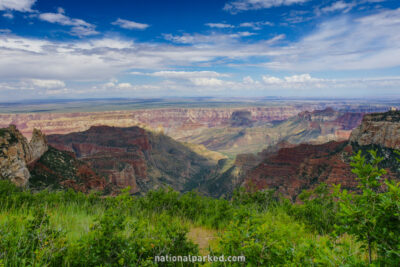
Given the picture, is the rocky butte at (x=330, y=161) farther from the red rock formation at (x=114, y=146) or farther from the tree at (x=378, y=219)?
the red rock formation at (x=114, y=146)

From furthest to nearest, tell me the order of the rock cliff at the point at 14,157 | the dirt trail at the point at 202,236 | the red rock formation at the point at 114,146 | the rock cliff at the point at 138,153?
→ the rock cliff at the point at 138,153 < the red rock formation at the point at 114,146 < the rock cliff at the point at 14,157 < the dirt trail at the point at 202,236

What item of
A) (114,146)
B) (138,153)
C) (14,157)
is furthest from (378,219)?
(114,146)

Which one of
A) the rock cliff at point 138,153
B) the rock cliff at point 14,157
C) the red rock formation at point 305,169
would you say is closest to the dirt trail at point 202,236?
the rock cliff at point 14,157

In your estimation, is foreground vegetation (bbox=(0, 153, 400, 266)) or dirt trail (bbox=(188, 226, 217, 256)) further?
dirt trail (bbox=(188, 226, 217, 256))

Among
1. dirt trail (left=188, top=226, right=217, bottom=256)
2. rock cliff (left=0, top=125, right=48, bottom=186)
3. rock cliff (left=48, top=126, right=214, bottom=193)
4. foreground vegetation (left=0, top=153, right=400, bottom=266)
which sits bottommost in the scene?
rock cliff (left=48, top=126, right=214, bottom=193)

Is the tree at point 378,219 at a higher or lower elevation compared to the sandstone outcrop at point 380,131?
higher

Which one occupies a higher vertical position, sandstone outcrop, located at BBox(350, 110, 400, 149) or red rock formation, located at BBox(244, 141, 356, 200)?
sandstone outcrop, located at BBox(350, 110, 400, 149)

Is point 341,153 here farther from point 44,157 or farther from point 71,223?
point 44,157

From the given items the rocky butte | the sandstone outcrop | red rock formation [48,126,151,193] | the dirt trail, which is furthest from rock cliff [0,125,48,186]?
the sandstone outcrop

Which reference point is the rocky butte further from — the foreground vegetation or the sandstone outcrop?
the foreground vegetation

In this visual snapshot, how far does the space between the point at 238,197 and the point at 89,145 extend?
17271 cm

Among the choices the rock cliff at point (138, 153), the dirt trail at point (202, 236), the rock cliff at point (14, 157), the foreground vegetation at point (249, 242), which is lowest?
the rock cliff at point (138, 153)

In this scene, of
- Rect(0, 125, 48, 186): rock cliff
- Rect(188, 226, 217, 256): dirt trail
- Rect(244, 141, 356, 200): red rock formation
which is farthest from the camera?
Rect(244, 141, 356, 200): red rock formation

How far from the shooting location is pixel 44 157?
63188 millimetres
